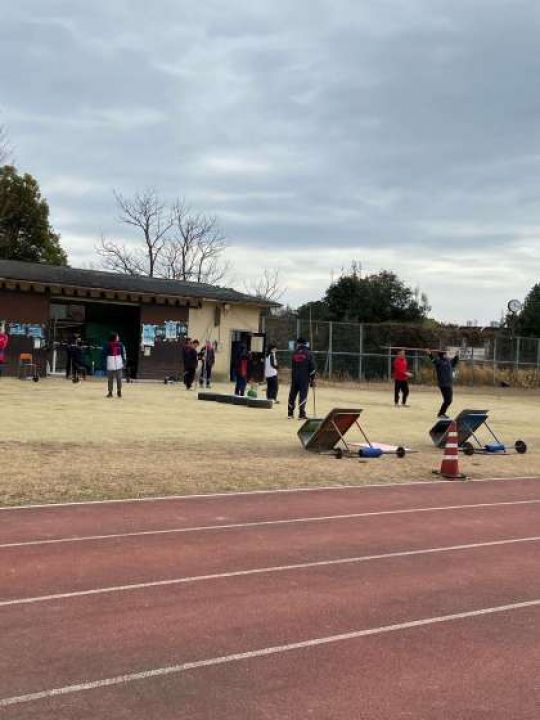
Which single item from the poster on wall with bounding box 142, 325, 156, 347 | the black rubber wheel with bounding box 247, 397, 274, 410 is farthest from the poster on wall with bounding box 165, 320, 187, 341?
the black rubber wheel with bounding box 247, 397, 274, 410

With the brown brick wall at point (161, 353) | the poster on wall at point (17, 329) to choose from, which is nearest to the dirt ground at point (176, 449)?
the poster on wall at point (17, 329)

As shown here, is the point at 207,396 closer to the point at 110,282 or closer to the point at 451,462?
the point at 110,282

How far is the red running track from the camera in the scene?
4.16m

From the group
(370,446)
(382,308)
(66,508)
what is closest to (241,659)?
(66,508)

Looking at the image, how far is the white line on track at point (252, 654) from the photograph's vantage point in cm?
414

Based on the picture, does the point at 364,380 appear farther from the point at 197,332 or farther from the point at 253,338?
the point at 197,332

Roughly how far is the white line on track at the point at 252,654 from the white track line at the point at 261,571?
1469mm

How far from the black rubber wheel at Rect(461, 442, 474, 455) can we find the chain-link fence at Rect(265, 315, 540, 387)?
2036 centimetres

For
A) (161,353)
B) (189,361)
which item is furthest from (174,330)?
(189,361)

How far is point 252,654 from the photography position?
4766mm

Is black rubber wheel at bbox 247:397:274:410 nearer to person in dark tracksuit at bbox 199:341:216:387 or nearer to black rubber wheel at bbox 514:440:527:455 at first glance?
black rubber wheel at bbox 514:440:527:455

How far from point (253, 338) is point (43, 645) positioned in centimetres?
3109

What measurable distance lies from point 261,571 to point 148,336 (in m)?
26.5

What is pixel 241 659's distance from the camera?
184 inches
